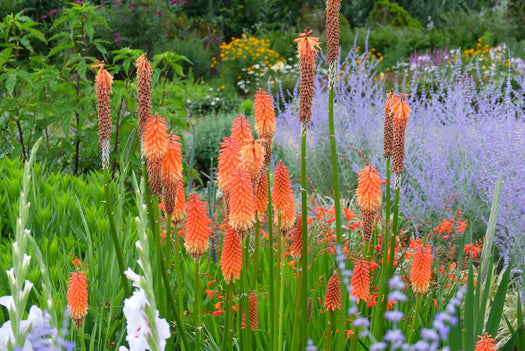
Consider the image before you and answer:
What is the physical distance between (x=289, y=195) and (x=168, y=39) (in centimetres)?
1395

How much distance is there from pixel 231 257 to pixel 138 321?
536 mm

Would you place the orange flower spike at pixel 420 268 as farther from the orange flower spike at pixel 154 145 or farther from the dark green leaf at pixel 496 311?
the orange flower spike at pixel 154 145

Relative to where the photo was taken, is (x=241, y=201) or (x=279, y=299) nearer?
(x=241, y=201)

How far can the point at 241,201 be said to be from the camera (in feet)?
4.54

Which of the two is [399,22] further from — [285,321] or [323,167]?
[285,321]

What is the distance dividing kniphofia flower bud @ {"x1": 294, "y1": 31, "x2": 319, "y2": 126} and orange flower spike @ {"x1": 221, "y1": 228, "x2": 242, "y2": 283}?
0.33 metres

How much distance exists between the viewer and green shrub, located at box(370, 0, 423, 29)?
1820 centimetres

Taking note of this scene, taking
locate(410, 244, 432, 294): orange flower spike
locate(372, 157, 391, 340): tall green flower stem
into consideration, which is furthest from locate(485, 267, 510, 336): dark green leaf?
locate(372, 157, 391, 340): tall green flower stem

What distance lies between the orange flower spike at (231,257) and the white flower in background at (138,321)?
1.61ft

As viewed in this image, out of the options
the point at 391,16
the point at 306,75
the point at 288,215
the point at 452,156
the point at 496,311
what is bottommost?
the point at 391,16

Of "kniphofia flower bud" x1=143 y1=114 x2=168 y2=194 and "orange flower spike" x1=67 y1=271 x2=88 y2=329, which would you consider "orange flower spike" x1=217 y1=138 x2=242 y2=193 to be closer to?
"kniphofia flower bud" x1=143 y1=114 x2=168 y2=194

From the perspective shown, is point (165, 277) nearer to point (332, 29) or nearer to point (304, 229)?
point (304, 229)

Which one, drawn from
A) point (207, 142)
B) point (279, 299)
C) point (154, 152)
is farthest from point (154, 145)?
point (207, 142)

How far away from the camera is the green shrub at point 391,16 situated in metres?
18.2
